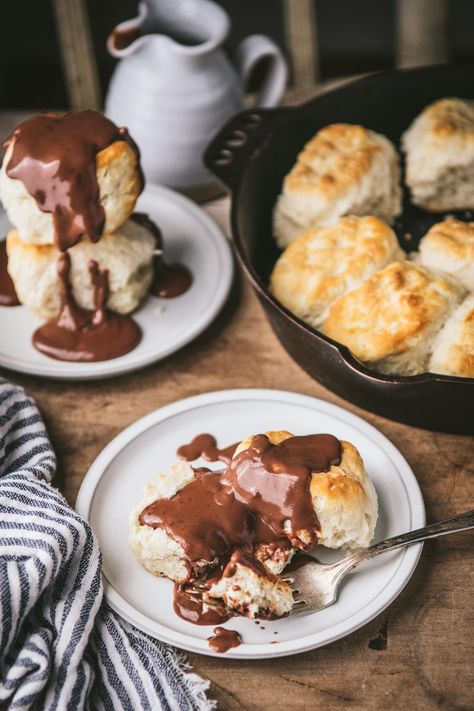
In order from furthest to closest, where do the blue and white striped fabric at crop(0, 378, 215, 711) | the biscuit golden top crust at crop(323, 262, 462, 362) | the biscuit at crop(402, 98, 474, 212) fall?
the biscuit at crop(402, 98, 474, 212), the biscuit golden top crust at crop(323, 262, 462, 362), the blue and white striped fabric at crop(0, 378, 215, 711)

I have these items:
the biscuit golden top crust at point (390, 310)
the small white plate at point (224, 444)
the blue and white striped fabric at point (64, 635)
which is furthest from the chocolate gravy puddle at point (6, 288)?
the biscuit golden top crust at point (390, 310)

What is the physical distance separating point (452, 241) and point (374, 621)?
30.3 inches

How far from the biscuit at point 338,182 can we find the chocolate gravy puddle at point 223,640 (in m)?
0.92

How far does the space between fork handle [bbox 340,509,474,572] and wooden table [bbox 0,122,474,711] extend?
108mm

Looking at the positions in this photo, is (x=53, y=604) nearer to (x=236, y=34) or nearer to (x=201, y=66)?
(x=201, y=66)

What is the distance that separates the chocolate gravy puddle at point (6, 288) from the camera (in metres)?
1.73

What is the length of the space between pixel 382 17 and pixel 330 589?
2.73 m

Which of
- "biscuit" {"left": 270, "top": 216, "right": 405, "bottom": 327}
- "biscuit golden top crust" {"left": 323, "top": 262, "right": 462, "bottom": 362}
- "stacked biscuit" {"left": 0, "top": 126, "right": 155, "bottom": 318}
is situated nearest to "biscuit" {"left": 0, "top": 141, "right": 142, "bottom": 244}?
"stacked biscuit" {"left": 0, "top": 126, "right": 155, "bottom": 318}

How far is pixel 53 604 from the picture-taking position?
1.22 metres

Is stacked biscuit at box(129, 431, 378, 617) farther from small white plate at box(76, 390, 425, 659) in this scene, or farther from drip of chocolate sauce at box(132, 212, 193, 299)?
drip of chocolate sauce at box(132, 212, 193, 299)

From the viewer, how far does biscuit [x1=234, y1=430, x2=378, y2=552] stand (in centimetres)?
121

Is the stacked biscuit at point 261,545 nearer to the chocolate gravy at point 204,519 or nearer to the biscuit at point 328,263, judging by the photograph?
the chocolate gravy at point 204,519

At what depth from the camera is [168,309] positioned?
174 cm

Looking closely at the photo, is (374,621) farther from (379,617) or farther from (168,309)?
(168,309)
